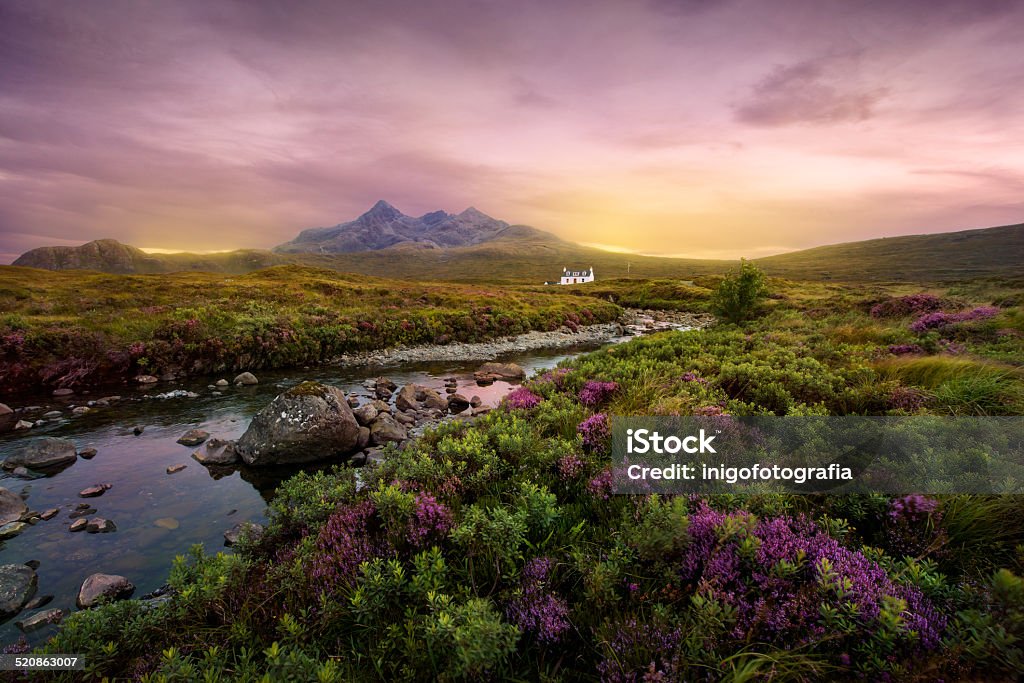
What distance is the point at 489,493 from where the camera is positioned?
5.25 meters

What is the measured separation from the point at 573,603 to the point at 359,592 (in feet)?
5.97

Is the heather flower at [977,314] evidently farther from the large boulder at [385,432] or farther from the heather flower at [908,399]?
the large boulder at [385,432]

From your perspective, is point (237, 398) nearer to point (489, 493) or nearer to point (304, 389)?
point (304, 389)

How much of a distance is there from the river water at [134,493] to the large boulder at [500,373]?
908 cm

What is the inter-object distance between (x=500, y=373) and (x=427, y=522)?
16.1 m

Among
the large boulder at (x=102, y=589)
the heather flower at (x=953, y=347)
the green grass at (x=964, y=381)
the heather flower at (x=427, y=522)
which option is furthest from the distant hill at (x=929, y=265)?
the large boulder at (x=102, y=589)

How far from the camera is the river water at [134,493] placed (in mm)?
6680

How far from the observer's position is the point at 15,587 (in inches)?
235

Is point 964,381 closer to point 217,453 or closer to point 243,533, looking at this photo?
point 243,533

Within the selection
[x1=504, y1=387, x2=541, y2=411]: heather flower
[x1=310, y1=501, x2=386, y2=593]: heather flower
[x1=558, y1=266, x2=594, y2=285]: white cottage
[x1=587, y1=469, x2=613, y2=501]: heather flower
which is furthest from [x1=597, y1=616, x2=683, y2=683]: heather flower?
[x1=558, y1=266, x2=594, y2=285]: white cottage

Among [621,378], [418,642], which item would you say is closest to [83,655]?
[418,642]

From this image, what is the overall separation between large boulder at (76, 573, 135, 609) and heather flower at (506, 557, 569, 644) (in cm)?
646

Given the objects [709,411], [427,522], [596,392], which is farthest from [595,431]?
[427,522]

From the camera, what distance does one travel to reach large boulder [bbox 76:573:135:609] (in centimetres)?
587
